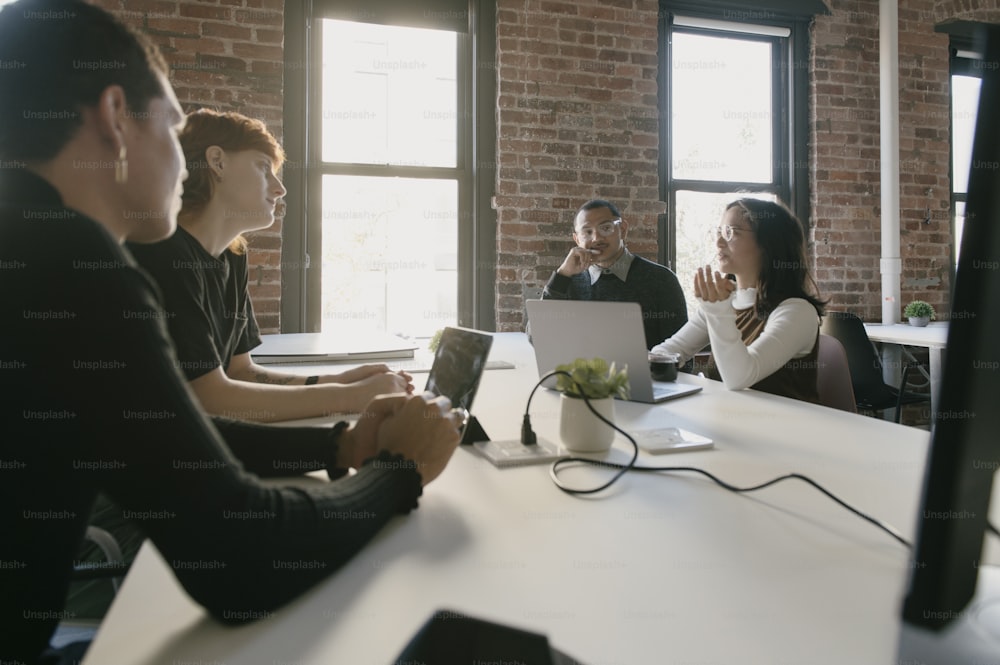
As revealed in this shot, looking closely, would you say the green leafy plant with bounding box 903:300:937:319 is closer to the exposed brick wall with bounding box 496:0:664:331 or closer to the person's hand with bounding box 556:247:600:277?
the exposed brick wall with bounding box 496:0:664:331

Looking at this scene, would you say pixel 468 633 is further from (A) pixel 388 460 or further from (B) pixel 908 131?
(B) pixel 908 131

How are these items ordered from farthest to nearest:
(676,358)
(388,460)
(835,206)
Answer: (835,206)
(676,358)
(388,460)

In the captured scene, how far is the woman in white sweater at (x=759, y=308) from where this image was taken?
6.39ft

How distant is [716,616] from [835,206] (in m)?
4.34

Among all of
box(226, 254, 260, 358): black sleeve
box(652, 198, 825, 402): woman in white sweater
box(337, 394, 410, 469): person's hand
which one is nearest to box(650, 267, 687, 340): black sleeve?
box(652, 198, 825, 402): woman in white sweater

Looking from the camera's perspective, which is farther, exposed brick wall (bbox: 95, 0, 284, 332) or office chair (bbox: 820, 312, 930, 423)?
exposed brick wall (bbox: 95, 0, 284, 332)

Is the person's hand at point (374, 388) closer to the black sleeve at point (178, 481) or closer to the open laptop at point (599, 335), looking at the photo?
the open laptop at point (599, 335)

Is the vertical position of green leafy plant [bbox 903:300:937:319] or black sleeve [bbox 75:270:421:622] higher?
green leafy plant [bbox 903:300:937:319]

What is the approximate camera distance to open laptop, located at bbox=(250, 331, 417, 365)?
7.76 ft

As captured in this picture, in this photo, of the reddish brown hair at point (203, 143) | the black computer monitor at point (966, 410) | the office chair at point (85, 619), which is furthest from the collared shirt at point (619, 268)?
the black computer monitor at point (966, 410)

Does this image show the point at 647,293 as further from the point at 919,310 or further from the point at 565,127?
the point at 919,310

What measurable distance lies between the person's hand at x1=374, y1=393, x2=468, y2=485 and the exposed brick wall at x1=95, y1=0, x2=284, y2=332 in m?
2.74

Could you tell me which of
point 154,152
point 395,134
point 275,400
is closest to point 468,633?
point 154,152

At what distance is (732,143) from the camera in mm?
4312
